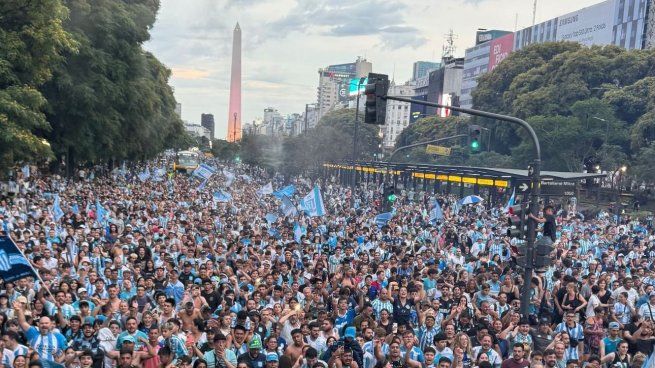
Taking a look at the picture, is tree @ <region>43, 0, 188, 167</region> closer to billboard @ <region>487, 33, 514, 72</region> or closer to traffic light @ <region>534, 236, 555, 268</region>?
traffic light @ <region>534, 236, 555, 268</region>

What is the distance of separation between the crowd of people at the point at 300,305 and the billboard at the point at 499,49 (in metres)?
84.0

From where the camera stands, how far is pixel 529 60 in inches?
2499

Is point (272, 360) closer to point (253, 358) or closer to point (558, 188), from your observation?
point (253, 358)

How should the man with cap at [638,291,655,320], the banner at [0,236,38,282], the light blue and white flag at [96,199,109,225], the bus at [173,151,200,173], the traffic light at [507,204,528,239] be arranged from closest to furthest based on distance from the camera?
1. the banner at [0,236,38,282]
2. the man with cap at [638,291,655,320]
3. the traffic light at [507,204,528,239]
4. the light blue and white flag at [96,199,109,225]
5. the bus at [173,151,200,173]

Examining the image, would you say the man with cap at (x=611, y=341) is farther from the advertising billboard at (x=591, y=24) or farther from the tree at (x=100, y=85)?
the advertising billboard at (x=591, y=24)

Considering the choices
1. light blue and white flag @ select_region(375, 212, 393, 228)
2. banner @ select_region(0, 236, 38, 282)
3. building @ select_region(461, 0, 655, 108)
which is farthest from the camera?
building @ select_region(461, 0, 655, 108)

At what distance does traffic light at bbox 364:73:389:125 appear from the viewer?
13.1 meters

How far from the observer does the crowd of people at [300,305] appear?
354 inches

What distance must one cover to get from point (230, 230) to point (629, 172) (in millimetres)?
33547

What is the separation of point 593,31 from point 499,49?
20.2 meters

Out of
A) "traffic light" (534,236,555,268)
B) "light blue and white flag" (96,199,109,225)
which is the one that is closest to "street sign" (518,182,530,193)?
"light blue and white flag" (96,199,109,225)

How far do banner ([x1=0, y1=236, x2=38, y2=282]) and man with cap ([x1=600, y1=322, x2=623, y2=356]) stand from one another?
7.52 m

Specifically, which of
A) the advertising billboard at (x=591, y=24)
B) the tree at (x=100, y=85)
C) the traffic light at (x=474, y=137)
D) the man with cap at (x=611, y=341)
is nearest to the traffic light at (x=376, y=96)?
the traffic light at (x=474, y=137)

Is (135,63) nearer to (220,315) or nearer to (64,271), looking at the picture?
(64,271)
